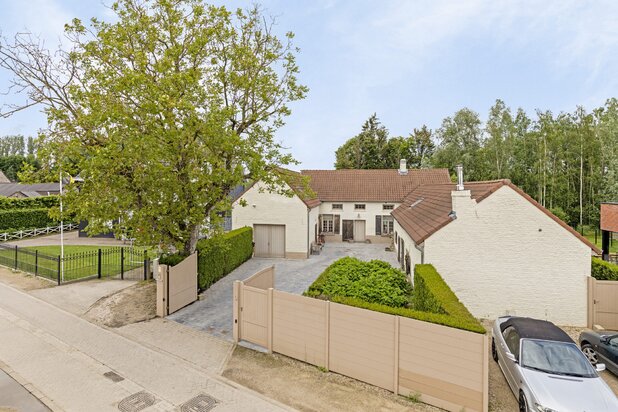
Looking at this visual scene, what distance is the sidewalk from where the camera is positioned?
25.4ft

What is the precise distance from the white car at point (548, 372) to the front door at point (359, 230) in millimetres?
22310

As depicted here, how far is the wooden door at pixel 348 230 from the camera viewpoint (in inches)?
1254

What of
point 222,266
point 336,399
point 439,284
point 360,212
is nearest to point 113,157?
point 222,266

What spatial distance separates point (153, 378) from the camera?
8.69 m

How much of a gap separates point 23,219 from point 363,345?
3935cm

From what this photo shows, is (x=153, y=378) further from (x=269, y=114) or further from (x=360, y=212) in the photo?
(x=360, y=212)

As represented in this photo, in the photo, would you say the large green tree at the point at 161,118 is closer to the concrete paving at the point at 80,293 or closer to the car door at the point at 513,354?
the concrete paving at the point at 80,293

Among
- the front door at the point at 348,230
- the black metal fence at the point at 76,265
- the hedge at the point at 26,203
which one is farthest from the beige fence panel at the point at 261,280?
the hedge at the point at 26,203

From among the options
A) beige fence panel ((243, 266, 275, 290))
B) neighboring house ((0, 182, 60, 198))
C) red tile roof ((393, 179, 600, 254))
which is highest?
neighboring house ((0, 182, 60, 198))

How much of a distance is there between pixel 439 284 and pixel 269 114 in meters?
9.82

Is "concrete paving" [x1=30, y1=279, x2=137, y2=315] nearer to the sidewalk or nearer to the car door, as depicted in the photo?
the sidewalk

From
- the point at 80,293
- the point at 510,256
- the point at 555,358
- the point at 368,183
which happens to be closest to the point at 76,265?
the point at 80,293

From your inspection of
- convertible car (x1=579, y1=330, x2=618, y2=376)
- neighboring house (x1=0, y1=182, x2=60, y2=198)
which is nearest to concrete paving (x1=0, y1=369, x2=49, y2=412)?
convertible car (x1=579, y1=330, x2=618, y2=376)

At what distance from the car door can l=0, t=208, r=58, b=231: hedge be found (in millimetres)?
37870
